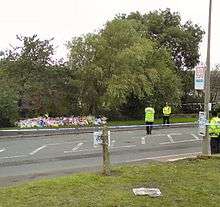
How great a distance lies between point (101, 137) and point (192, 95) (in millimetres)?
41805

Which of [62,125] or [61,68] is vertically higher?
[61,68]

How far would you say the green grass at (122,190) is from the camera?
30.1 ft

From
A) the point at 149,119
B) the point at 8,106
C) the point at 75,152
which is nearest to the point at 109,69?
the point at 8,106

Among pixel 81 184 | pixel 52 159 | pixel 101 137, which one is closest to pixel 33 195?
pixel 81 184

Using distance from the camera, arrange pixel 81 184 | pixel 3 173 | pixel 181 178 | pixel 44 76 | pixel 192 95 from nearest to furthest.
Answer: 1. pixel 81 184
2. pixel 181 178
3. pixel 3 173
4. pixel 44 76
5. pixel 192 95

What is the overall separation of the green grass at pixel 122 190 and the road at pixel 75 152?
76.7 inches

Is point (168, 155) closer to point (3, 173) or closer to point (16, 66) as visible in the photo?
point (3, 173)

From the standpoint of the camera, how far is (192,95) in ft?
174

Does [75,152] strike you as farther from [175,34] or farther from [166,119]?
[175,34]

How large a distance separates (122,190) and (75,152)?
862 centimetres

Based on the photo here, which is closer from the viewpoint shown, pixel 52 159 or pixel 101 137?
pixel 101 137

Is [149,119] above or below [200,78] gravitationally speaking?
below

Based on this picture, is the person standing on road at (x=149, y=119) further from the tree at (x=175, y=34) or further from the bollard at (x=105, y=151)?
the tree at (x=175, y=34)

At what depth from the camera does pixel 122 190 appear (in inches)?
403
